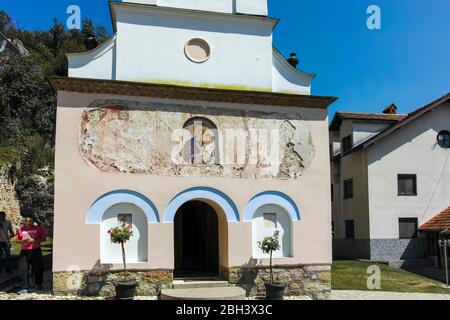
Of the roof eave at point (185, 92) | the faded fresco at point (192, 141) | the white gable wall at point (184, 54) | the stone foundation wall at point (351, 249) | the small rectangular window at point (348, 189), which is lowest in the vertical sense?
the stone foundation wall at point (351, 249)

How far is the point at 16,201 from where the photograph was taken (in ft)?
76.9

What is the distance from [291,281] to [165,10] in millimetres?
8653

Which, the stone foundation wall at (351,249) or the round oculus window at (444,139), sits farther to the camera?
the round oculus window at (444,139)

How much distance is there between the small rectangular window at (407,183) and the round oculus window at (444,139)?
2340 mm

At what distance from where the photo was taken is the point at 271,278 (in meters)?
12.5

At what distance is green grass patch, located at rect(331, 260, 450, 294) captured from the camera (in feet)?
52.5

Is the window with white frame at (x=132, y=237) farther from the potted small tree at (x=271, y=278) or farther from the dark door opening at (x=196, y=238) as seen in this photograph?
the potted small tree at (x=271, y=278)

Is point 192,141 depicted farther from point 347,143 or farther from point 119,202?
point 347,143

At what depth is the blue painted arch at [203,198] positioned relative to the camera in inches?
479

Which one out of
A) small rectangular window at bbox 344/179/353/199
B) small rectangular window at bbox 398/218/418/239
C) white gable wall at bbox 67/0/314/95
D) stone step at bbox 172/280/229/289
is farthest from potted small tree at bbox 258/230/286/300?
small rectangular window at bbox 344/179/353/199

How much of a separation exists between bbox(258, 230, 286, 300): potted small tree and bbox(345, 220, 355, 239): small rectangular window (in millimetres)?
12896

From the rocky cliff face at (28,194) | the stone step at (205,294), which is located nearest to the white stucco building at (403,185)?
the stone step at (205,294)

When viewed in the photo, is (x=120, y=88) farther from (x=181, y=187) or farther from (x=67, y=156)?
(x=181, y=187)

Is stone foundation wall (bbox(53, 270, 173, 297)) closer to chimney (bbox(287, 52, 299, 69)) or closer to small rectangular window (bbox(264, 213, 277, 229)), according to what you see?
small rectangular window (bbox(264, 213, 277, 229))
